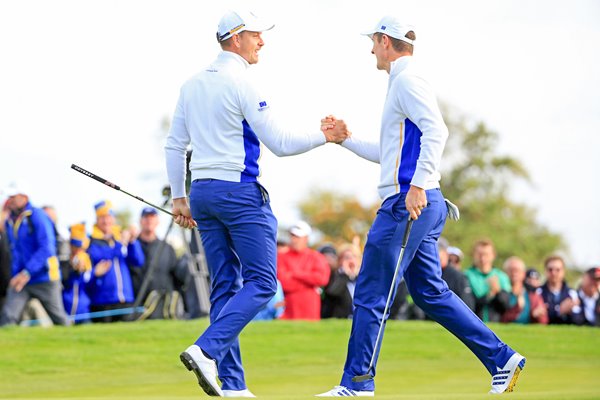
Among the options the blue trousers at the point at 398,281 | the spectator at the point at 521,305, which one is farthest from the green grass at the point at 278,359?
the blue trousers at the point at 398,281

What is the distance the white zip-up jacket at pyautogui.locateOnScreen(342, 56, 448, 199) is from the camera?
7457 mm

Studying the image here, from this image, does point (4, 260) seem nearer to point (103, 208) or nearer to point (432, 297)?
point (103, 208)

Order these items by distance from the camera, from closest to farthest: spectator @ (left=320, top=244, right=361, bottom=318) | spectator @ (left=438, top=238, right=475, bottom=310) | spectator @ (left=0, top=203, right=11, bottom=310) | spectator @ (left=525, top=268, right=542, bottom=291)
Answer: spectator @ (left=438, top=238, right=475, bottom=310) < spectator @ (left=0, top=203, right=11, bottom=310) < spectator @ (left=320, top=244, right=361, bottom=318) < spectator @ (left=525, top=268, right=542, bottom=291)

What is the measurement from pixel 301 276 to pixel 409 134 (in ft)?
25.3

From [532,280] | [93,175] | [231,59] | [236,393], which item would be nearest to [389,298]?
[236,393]

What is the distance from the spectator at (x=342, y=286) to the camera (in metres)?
15.9

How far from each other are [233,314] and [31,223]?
25.1 ft

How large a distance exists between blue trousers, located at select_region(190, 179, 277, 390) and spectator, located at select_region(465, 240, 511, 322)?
8.23 meters

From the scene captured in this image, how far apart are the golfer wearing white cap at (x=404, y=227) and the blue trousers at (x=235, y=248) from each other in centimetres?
59

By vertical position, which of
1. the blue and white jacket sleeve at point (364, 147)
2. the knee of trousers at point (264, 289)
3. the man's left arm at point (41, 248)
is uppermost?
the blue and white jacket sleeve at point (364, 147)

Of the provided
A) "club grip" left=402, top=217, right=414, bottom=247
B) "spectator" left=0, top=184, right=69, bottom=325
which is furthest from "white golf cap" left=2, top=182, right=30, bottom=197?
"club grip" left=402, top=217, right=414, bottom=247

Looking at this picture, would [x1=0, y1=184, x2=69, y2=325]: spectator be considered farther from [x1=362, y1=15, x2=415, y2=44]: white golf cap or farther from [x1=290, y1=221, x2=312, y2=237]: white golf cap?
[x1=362, y1=15, x2=415, y2=44]: white golf cap

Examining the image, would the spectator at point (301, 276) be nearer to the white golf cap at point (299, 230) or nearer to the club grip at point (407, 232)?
the white golf cap at point (299, 230)

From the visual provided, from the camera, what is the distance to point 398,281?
7.69 meters
